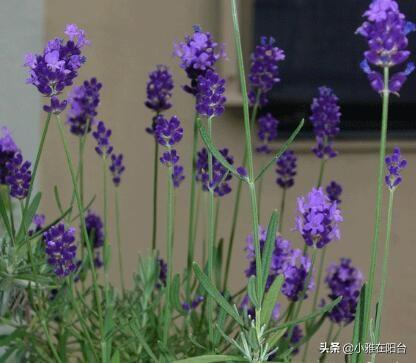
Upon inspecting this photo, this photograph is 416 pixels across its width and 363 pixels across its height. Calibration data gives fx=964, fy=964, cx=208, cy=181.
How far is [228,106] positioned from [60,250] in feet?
5.20

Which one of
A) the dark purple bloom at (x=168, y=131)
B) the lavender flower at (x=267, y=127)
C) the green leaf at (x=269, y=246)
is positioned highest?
the lavender flower at (x=267, y=127)

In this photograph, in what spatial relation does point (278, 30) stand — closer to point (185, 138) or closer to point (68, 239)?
point (185, 138)

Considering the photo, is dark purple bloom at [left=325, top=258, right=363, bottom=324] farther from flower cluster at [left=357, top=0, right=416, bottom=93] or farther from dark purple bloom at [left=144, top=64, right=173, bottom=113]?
flower cluster at [left=357, top=0, right=416, bottom=93]

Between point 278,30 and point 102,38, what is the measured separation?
66cm

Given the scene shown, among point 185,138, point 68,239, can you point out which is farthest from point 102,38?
point 68,239

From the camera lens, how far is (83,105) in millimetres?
2754

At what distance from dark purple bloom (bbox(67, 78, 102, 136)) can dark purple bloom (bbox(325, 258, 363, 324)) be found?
82 cm

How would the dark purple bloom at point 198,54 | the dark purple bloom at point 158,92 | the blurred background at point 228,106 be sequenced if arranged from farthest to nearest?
the blurred background at point 228,106 → the dark purple bloom at point 158,92 → the dark purple bloom at point 198,54

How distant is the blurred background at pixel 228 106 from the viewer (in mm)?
3607

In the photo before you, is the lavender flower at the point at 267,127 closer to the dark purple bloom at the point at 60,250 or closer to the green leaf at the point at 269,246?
the dark purple bloom at the point at 60,250

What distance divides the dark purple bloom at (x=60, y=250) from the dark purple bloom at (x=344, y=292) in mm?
831

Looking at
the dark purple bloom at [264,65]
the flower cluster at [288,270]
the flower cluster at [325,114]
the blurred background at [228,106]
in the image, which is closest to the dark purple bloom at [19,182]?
the flower cluster at [288,270]

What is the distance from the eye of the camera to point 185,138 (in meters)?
3.67

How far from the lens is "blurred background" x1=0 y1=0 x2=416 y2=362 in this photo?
3607 millimetres
